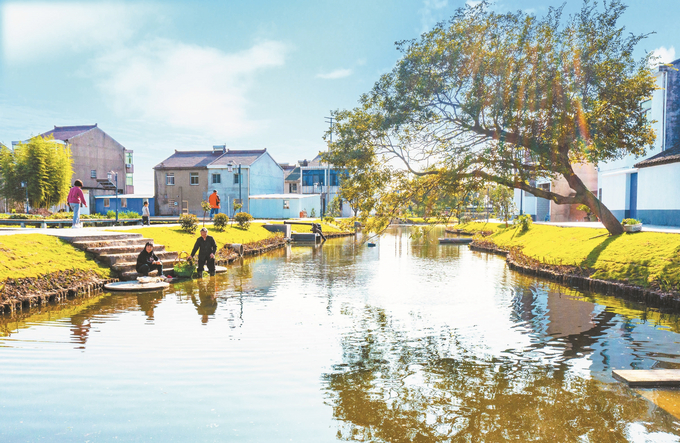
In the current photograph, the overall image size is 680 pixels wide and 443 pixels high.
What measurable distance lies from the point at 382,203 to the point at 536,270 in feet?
22.8

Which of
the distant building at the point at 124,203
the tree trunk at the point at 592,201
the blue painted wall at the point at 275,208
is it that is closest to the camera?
the tree trunk at the point at 592,201

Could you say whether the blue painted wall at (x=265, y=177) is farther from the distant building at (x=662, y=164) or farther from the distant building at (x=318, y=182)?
the distant building at (x=662, y=164)

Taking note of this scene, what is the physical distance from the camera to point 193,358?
717 centimetres

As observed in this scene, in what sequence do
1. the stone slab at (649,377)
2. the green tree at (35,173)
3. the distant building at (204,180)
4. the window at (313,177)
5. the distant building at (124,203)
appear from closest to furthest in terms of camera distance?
the stone slab at (649,377) < the green tree at (35,173) < the distant building at (204,180) < the distant building at (124,203) < the window at (313,177)

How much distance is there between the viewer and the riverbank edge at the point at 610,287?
11.6 meters

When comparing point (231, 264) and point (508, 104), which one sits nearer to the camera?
point (508, 104)

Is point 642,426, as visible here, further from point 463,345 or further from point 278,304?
point 278,304

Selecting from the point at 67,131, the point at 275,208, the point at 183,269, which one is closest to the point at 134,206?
the point at 67,131

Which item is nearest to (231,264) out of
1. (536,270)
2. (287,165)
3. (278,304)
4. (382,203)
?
(382,203)

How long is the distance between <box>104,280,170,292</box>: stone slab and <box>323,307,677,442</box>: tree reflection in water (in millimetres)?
7711

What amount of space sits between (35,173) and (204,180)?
60.5 ft

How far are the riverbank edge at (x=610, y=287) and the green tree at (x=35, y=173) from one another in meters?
38.4

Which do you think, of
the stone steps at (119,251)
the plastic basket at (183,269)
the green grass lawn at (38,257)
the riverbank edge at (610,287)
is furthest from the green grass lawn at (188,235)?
the riverbank edge at (610,287)

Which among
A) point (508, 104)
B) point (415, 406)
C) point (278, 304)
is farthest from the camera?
point (508, 104)
